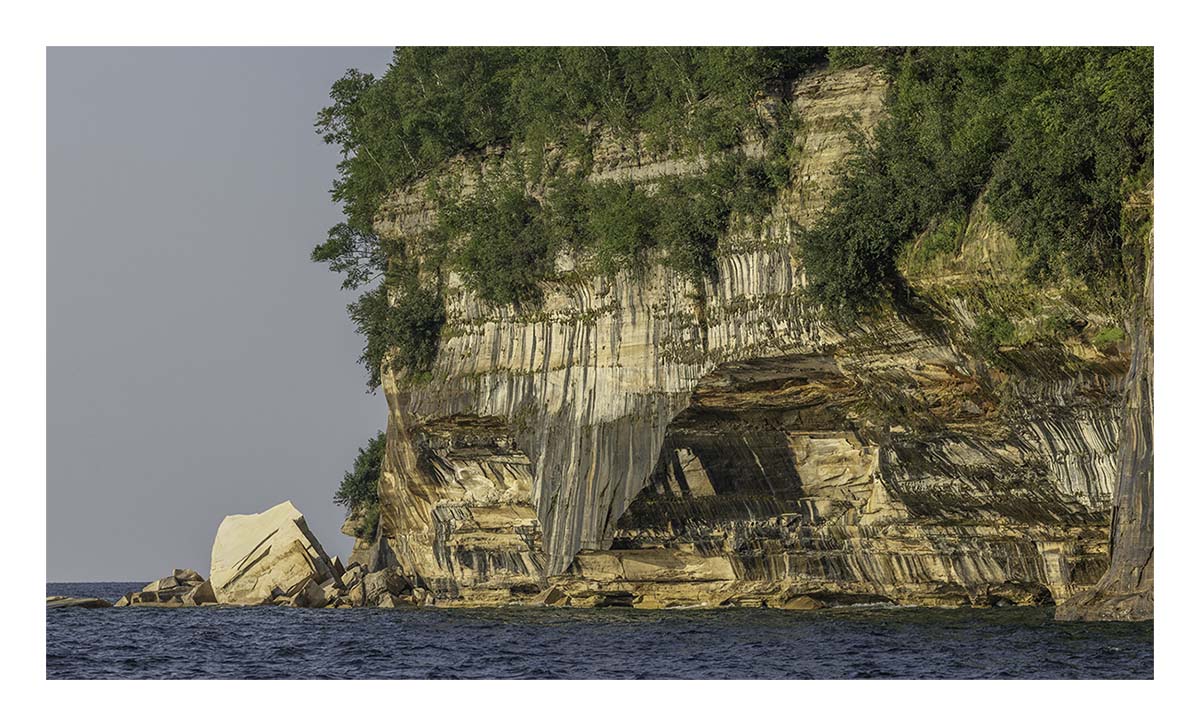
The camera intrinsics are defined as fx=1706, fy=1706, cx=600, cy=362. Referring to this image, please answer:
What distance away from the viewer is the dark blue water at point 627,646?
30.2m

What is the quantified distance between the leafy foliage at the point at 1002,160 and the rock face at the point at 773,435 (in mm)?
961

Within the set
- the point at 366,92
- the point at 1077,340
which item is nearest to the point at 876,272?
the point at 1077,340

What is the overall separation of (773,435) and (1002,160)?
11.3m

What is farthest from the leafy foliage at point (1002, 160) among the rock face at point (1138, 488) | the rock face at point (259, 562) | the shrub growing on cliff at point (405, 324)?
the rock face at point (259, 562)

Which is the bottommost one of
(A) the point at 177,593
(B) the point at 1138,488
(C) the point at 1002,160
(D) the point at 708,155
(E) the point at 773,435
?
(A) the point at 177,593

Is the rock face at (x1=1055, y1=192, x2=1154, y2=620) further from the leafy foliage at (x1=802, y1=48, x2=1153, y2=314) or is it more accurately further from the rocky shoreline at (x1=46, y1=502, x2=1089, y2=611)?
the rocky shoreline at (x1=46, y1=502, x2=1089, y2=611)

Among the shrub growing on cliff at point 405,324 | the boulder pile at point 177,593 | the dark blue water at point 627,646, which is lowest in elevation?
the boulder pile at point 177,593

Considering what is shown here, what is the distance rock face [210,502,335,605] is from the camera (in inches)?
2397

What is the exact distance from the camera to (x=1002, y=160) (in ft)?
113

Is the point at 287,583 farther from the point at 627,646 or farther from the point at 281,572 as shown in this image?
the point at 627,646

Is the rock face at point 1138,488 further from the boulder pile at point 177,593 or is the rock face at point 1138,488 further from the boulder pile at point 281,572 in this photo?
the boulder pile at point 177,593

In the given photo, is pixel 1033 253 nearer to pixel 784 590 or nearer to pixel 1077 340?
pixel 1077 340

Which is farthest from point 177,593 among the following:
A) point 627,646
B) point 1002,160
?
point 1002,160

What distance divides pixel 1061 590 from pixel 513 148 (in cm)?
1899
